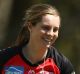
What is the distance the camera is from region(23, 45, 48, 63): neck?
7.96 m

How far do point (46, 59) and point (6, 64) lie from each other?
0.48 metres

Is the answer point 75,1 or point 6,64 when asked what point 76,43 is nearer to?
point 75,1

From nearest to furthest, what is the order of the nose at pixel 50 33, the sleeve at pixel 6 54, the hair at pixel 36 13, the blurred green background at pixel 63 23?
the nose at pixel 50 33, the hair at pixel 36 13, the sleeve at pixel 6 54, the blurred green background at pixel 63 23

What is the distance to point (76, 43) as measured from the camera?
1847 cm

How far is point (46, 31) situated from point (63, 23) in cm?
1104

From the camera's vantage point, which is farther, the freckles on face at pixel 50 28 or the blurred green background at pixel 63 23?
the blurred green background at pixel 63 23

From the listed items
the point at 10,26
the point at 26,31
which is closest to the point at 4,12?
the point at 10,26

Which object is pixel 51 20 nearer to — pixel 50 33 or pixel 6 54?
pixel 50 33

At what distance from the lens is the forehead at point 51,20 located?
7.75m

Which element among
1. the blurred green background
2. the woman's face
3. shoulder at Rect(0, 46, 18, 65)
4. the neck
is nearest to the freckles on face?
the woman's face

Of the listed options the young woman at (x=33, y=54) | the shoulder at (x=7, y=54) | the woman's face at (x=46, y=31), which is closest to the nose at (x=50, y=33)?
the woman's face at (x=46, y=31)

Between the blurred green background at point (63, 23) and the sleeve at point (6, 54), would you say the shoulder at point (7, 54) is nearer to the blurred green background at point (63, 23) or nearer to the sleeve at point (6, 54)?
the sleeve at point (6, 54)

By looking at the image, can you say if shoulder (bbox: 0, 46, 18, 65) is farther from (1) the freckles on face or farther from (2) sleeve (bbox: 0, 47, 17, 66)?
(1) the freckles on face

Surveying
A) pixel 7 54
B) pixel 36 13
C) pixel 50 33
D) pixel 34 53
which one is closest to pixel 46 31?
pixel 50 33
